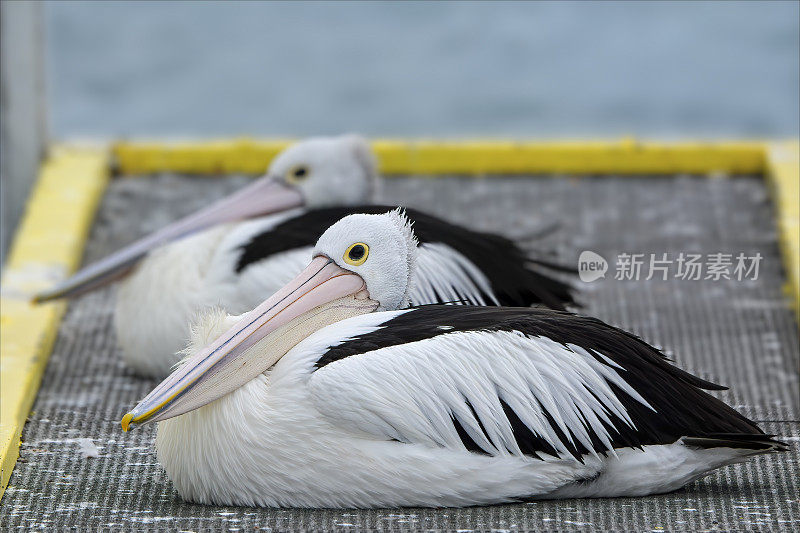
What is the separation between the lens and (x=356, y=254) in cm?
324

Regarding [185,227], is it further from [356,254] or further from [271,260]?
[356,254]

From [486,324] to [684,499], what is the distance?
0.61 metres

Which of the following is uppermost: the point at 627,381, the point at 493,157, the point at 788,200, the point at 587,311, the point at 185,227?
the point at 788,200

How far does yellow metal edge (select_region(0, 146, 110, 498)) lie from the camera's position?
3.90 m

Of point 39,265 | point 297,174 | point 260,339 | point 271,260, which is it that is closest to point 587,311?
point 297,174

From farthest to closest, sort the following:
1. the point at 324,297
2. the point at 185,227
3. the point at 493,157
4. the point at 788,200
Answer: the point at 493,157 < the point at 788,200 < the point at 185,227 < the point at 324,297

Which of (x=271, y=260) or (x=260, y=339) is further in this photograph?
(x=271, y=260)

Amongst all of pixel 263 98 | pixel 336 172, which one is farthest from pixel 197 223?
pixel 263 98

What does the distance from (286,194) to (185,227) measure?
0.37 metres

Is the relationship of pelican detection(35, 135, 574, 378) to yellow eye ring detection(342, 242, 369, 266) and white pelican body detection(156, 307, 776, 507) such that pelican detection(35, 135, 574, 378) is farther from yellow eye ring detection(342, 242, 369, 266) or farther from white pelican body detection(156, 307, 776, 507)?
white pelican body detection(156, 307, 776, 507)

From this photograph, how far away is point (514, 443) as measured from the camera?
2.94m

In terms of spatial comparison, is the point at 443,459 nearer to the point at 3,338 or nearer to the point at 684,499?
the point at 684,499

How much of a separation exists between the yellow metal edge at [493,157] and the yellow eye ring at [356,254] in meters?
2.80

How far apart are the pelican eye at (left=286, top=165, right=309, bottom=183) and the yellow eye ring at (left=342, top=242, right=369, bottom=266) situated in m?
1.48
